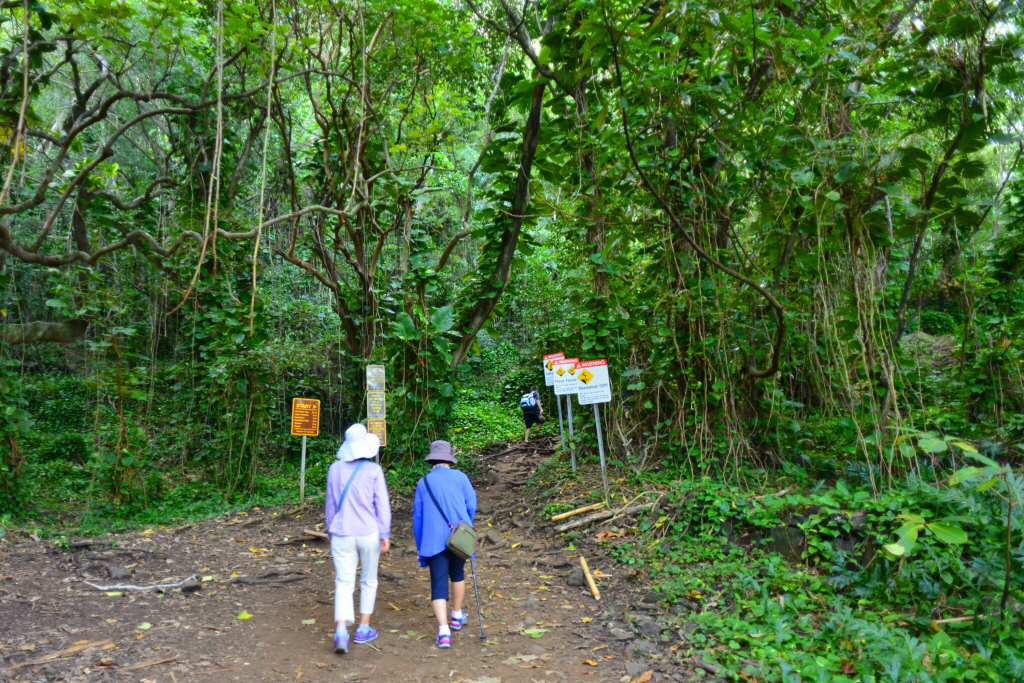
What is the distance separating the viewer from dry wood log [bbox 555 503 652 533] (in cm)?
636

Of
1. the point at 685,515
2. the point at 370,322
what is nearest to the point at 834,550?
the point at 685,515

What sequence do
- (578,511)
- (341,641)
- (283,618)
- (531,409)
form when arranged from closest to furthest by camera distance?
(341,641) → (283,618) → (578,511) → (531,409)

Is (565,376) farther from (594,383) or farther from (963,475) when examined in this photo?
(963,475)

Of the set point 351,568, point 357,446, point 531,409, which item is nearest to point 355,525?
point 351,568

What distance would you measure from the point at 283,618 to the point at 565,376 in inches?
146

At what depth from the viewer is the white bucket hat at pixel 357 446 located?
4.46 meters

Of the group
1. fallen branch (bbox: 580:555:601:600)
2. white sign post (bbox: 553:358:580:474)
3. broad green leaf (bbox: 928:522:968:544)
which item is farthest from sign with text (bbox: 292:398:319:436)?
broad green leaf (bbox: 928:522:968:544)

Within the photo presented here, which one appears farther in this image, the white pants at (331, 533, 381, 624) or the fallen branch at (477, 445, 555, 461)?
the fallen branch at (477, 445, 555, 461)

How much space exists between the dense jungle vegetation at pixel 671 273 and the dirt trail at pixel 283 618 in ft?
2.36

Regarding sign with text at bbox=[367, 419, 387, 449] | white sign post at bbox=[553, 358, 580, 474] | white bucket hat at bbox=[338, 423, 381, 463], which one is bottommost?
white bucket hat at bbox=[338, 423, 381, 463]

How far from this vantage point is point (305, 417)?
7.90 meters

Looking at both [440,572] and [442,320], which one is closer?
[440,572]

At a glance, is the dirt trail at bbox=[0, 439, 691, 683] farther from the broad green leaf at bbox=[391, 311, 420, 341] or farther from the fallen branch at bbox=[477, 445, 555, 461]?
the fallen branch at bbox=[477, 445, 555, 461]

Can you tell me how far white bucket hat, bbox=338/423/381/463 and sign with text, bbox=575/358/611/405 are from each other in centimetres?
289
